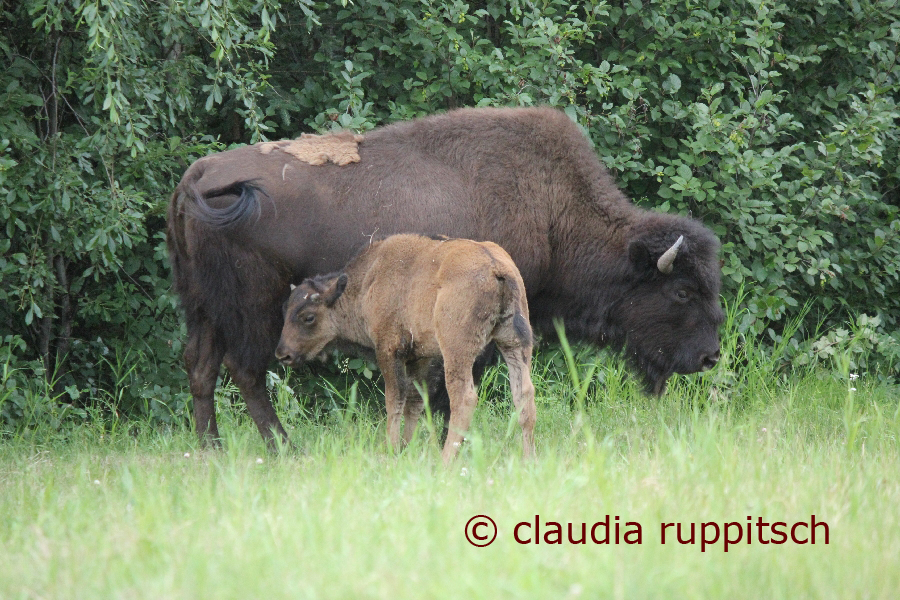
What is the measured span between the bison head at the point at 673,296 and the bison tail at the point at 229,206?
Result: 2.58 meters

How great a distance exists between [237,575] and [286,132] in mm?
6733

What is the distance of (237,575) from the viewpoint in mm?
3014

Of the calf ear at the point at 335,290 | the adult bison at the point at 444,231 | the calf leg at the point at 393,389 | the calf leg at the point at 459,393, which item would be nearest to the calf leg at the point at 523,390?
the calf leg at the point at 459,393

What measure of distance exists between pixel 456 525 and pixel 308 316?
257 centimetres

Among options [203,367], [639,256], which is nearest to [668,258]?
[639,256]

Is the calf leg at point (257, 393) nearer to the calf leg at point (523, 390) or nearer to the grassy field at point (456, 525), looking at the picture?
the grassy field at point (456, 525)

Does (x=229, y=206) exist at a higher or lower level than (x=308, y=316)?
higher

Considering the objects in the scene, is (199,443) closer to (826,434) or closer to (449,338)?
(449,338)

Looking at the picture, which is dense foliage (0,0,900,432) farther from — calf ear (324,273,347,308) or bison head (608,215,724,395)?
calf ear (324,273,347,308)

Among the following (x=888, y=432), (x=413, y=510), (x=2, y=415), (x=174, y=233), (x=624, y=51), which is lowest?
(x=2, y=415)

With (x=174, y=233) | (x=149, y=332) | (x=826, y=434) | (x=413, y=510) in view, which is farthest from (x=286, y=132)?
(x=413, y=510)

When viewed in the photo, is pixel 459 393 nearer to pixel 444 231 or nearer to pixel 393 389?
pixel 393 389

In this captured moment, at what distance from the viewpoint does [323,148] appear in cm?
632

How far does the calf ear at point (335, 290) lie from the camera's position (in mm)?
5711
